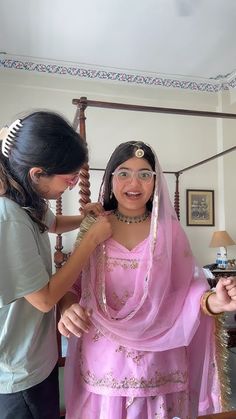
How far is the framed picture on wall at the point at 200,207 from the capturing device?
3924 millimetres

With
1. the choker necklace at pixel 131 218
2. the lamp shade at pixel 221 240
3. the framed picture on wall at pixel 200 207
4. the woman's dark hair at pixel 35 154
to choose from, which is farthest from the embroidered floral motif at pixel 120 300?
the framed picture on wall at pixel 200 207

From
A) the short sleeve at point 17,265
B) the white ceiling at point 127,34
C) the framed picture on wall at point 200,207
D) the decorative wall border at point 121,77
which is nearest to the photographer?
the short sleeve at point 17,265

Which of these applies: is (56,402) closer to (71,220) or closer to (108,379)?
(108,379)

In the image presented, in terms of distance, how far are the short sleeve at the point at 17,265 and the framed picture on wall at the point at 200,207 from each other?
3286 millimetres

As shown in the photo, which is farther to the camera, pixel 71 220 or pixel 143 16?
pixel 143 16

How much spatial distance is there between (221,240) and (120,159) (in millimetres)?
2801

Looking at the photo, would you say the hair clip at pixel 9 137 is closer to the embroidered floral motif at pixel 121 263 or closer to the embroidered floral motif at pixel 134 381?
the embroidered floral motif at pixel 121 263

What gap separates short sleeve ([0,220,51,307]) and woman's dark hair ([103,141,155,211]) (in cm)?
38

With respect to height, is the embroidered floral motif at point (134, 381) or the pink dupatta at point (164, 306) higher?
the pink dupatta at point (164, 306)

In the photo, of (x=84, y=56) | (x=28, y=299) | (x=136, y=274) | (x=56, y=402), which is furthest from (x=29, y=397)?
(x=84, y=56)

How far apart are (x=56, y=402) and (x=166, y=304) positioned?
1.31ft

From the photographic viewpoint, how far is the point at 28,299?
31.1 inches

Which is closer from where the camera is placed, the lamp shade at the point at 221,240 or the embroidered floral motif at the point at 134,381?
the embroidered floral motif at the point at 134,381

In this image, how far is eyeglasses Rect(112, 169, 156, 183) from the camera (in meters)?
1.01
